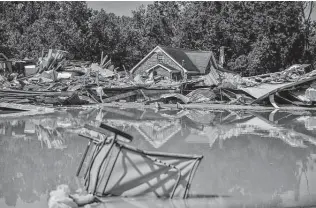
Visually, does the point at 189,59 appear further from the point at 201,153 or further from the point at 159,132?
the point at 201,153

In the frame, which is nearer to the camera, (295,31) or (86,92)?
(86,92)

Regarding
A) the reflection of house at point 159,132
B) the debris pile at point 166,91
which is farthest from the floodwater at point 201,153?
the debris pile at point 166,91

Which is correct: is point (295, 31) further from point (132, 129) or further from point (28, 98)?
point (132, 129)

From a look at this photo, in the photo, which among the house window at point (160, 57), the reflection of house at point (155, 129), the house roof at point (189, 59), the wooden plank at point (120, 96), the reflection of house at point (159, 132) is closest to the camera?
the reflection of house at point (159, 132)

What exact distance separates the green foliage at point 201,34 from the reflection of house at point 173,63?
799cm

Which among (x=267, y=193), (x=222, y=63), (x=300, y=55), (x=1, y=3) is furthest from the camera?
(x=1, y=3)

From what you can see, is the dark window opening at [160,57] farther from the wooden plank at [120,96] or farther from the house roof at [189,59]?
the wooden plank at [120,96]

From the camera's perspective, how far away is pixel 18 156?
9.65 meters

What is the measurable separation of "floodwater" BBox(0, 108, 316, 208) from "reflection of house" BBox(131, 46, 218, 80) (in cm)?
2362

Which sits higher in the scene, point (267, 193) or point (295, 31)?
point (295, 31)

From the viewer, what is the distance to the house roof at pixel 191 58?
141 feet

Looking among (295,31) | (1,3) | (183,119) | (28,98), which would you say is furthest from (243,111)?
(1,3)

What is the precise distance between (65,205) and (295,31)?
51260mm

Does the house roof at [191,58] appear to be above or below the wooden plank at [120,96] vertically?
above
